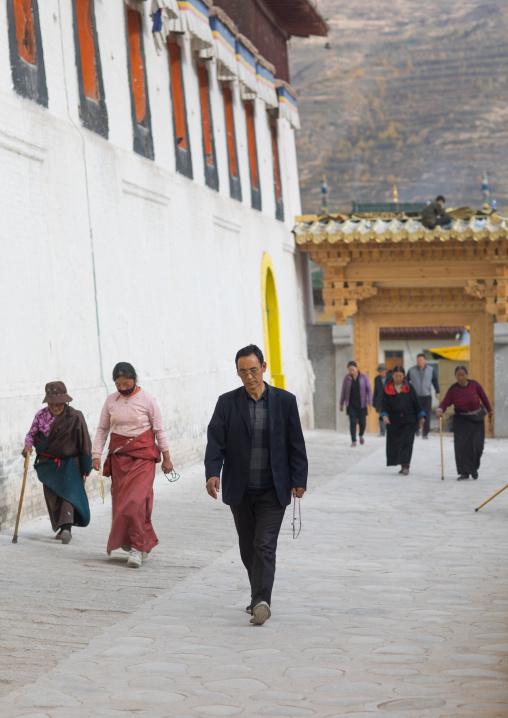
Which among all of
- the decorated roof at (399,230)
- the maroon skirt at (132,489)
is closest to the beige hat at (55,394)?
the maroon skirt at (132,489)

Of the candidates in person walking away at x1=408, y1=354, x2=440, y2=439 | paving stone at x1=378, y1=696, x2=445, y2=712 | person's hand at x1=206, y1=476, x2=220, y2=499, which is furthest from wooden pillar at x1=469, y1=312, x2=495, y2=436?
paving stone at x1=378, y1=696, x2=445, y2=712

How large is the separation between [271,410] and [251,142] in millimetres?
15370

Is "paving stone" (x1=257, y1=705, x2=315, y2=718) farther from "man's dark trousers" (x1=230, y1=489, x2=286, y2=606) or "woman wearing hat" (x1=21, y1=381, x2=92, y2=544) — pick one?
"woman wearing hat" (x1=21, y1=381, x2=92, y2=544)

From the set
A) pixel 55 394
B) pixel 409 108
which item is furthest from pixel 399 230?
pixel 409 108

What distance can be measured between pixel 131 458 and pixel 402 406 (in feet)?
Answer: 23.5

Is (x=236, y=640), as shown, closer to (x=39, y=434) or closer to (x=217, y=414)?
(x=217, y=414)

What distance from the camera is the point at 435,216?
21609 millimetres

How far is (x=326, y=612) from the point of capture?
21.6 feet

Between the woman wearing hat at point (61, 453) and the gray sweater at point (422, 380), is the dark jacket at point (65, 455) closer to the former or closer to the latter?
the woman wearing hat at point (61, 453)

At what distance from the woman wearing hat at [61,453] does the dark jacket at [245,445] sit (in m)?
2.65

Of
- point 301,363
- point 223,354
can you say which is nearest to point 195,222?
point 223,354

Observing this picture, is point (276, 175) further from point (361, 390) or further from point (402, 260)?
point (361, 390)

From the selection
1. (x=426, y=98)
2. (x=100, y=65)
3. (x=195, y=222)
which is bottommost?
(x=195, y=222)

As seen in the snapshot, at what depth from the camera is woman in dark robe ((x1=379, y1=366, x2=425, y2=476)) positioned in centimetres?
1479
